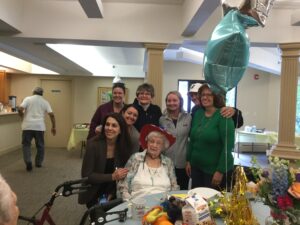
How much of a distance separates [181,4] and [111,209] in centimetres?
232

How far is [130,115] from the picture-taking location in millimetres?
2398

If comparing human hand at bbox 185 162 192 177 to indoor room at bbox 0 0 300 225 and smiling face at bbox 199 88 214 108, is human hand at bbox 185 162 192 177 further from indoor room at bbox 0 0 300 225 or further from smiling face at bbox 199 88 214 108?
smiling face at bbox 199 88 214 108

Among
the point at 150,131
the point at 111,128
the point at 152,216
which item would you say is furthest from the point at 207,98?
the point at 152,216

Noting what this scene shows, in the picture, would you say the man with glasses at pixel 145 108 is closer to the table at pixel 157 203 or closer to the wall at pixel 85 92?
the table at pixel 157 203

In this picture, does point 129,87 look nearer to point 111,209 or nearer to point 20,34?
point 20,34

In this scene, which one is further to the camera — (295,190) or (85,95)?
(85,95)

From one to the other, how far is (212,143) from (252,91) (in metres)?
6.44

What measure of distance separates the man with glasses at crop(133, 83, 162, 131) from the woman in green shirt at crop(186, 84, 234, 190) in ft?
1.26

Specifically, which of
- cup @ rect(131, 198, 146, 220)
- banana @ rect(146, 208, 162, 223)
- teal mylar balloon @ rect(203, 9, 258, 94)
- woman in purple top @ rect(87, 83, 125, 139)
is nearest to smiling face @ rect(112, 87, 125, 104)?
woman in purple top @ rect(87, 83, 125, 139)

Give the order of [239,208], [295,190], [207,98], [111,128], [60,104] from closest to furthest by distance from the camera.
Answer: [295,190], [239,208], [111,128], [207,98], [60,104]

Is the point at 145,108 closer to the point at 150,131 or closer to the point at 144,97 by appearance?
the point at 144,97

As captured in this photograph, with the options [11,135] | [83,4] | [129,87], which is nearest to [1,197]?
[83,4]

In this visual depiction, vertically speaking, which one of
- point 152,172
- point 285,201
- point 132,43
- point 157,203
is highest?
point 132,43

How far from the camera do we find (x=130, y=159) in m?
2.16
